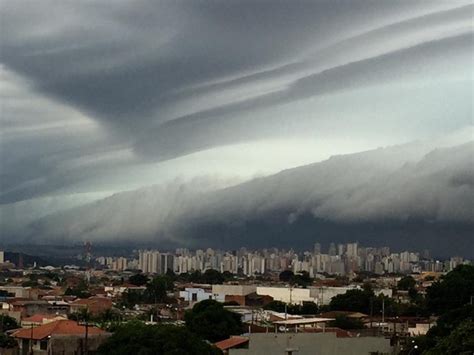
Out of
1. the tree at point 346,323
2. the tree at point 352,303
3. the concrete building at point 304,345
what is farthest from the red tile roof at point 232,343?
the tree at point 352,303

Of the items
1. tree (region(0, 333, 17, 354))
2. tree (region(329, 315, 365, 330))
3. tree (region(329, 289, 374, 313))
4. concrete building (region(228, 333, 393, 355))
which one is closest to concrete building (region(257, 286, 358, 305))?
tree (region(329, 289, 374, 313))

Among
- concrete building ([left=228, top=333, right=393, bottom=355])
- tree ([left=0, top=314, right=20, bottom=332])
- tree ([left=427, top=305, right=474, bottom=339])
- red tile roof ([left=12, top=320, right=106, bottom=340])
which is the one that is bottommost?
tree ([left=0, top=314, right=20, bottom=332])

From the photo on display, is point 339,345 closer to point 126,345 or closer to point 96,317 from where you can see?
point 126,345

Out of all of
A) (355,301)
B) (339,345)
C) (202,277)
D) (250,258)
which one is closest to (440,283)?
(355,301)

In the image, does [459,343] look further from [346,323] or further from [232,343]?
[346,323]

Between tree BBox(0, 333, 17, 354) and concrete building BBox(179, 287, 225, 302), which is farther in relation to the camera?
concrete building BBox(179, 287, 225, 302)

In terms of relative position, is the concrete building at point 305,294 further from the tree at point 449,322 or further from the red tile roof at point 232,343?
the red tile roof at point 232,343

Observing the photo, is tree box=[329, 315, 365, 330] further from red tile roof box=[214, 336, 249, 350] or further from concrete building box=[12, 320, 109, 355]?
concrete building box=[12, 320, 109, 355]
